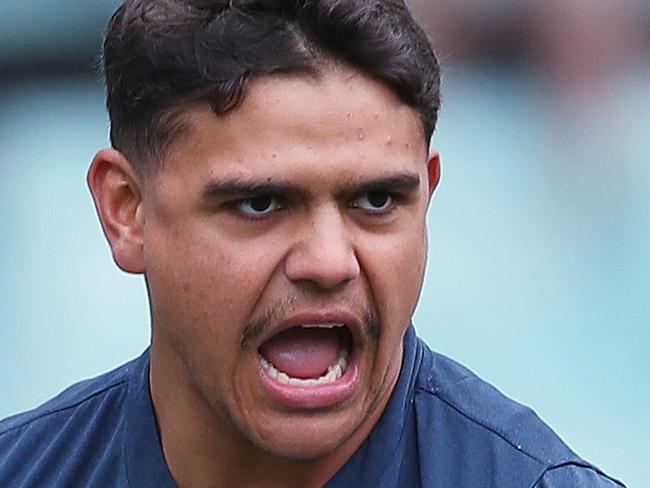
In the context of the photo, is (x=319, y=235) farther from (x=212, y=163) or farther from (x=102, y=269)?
(x=102, y=269)

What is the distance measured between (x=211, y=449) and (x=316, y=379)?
0.78 feet

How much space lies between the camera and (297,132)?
1836 mm

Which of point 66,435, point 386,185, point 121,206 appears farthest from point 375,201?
point 66,435

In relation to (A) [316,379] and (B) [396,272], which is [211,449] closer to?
(A) [316,379]

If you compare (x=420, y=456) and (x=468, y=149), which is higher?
(x=468, y=149)

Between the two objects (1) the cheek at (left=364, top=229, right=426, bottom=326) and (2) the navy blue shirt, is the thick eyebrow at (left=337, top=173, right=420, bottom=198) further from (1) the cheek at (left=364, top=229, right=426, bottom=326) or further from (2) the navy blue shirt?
(2) the navy blue shirt

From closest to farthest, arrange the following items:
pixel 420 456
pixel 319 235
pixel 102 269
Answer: pixel 319 235, pixel 420 456, pixel 102 269

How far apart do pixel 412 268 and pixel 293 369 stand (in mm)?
181

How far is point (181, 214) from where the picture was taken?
190cm

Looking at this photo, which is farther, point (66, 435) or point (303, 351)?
point (66, 435)

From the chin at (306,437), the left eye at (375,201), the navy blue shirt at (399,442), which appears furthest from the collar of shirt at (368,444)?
the left eye at (375,201)

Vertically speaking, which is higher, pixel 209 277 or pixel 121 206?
pixel 121 206

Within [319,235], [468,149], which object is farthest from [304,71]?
[468,149]

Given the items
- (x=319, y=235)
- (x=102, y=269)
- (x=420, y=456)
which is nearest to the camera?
(x=319, y=235)
